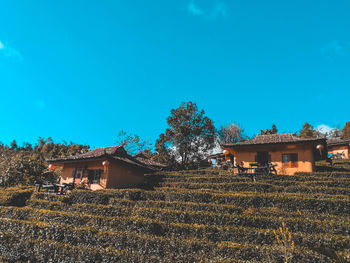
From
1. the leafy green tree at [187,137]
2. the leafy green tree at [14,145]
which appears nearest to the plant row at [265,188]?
the leafy green tree at [187,137]

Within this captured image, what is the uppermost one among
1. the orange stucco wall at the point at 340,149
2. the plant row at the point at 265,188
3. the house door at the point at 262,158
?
the orange stucco wall at the point at 340,149

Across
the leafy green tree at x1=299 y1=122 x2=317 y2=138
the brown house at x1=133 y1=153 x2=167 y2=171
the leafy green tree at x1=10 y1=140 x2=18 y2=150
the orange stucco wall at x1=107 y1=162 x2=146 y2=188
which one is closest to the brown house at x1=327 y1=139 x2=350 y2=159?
the leafy green tree at x1=299 y1=122 x2=317 y2=138

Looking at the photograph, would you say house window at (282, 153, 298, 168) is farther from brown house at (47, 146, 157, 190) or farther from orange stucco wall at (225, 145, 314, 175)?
brown house at (47, 146, 157, 190)

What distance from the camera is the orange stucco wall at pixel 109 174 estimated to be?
19.2 meters

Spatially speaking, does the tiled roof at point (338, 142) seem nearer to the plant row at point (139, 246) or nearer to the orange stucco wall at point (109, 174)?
the orange stucco wall at point (109, 174)

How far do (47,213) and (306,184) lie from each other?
16.8m

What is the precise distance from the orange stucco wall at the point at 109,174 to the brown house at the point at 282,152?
958 cm

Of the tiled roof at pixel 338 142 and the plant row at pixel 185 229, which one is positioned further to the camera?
the tiled roof at pixel 338 142

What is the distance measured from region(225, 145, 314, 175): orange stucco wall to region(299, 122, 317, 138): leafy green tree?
28604 mm

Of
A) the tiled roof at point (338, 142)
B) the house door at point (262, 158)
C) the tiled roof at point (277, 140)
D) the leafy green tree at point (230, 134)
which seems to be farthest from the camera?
the leafy green tree at point (230, 134)

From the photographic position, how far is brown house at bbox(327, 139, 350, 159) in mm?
33469

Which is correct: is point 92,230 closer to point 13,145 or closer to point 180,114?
point 180,114

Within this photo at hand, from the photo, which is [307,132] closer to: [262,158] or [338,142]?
[338,142]

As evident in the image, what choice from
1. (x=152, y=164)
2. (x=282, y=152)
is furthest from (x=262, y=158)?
(x=152, y=164)
